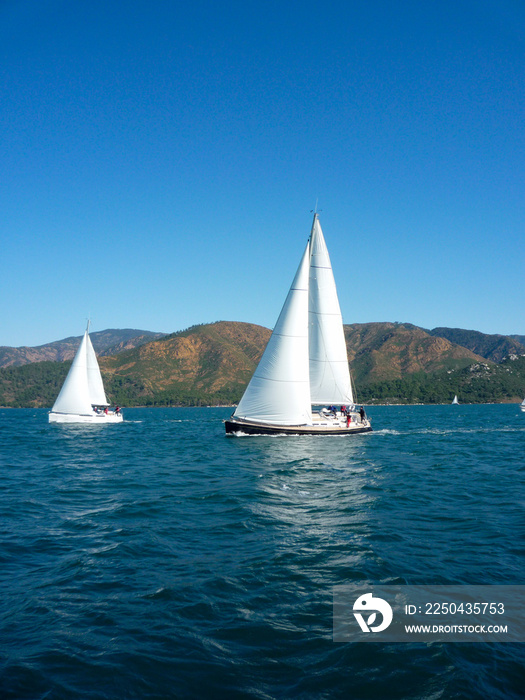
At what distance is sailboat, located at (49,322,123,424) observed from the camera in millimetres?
59000

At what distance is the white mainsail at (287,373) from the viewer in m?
35.6

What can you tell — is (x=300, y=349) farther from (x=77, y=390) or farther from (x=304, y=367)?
(x=77, y=390)

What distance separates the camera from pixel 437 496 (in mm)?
17609

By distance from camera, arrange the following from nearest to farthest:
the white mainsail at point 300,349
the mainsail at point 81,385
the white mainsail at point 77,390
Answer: the white mainsail at point 300,349 < the white mainsail at point 77,390 < the mainsail at point 81,385

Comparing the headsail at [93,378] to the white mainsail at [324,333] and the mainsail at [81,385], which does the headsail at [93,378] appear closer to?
the mainsail at [81,385]

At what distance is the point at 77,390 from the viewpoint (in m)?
59.8

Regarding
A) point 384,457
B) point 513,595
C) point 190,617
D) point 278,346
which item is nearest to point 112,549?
point 190,617

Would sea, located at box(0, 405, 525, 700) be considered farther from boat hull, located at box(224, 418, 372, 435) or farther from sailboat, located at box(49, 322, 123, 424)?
sailboat, located at box(49, 322, 123, 424)

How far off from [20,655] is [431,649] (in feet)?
19.6

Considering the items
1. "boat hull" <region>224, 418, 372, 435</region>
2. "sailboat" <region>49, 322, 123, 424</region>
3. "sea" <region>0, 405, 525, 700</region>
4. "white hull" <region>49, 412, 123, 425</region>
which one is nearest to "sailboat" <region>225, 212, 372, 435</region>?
"boat hull" <region>224, 418, 372, 435</region>

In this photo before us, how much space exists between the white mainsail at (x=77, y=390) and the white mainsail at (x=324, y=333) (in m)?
32.3

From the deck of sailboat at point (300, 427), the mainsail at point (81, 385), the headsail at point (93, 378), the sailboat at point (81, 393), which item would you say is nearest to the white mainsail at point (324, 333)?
the deck of sailboat at point (300, 427)

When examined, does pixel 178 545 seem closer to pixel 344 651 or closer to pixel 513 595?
pixel 344 651

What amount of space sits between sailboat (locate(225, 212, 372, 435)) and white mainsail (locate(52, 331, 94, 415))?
2851cm
